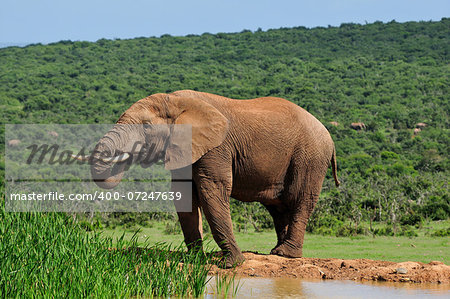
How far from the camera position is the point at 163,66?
89.9 metres

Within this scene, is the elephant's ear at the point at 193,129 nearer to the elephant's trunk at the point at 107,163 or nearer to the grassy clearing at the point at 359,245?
the elephant's trunk at the point at 107,163

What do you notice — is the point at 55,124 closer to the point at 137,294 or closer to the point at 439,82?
the point at 439,82

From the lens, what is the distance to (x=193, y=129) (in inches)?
348

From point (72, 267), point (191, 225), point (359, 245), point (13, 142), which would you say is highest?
point (72, 267)

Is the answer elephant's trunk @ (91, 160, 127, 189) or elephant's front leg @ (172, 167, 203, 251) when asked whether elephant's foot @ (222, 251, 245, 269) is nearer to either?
elephant's front leg @ (172, 167, 203, 251)

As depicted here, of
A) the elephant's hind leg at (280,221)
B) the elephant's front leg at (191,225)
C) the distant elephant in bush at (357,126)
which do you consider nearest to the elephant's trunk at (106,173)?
the elephant's front leg at (191,225)

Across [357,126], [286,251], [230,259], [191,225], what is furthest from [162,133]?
[357,126]

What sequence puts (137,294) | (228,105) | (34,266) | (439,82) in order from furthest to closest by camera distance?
(439,82), (228,105), (137,294), (34,266)

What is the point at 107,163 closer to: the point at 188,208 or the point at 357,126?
the point at 188,208

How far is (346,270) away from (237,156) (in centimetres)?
211

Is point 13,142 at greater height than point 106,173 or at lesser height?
lesser

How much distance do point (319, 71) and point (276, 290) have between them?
74202mm

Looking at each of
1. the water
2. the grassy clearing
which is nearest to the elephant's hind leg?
the grassy clearing

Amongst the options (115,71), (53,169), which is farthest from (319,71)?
(53,169)
